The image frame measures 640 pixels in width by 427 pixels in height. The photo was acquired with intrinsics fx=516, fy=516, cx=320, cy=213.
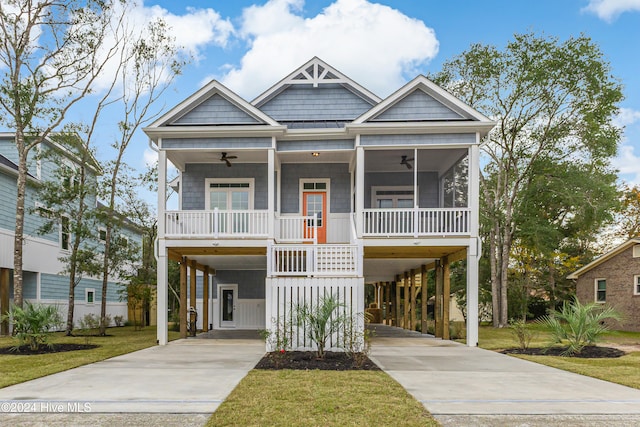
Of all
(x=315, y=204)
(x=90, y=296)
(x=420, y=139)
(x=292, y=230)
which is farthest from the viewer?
(x=90, y=296)

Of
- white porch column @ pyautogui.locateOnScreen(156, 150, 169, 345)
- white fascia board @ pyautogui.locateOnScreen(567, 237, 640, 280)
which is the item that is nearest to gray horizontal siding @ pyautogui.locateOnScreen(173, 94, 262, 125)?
white porch column @ pyautogui.locateOnScreen(156, 150, 169, 345)

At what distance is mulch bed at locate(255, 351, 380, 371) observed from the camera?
9.22 m

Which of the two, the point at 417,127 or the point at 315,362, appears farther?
the point at 417,127

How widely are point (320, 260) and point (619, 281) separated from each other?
17347mm

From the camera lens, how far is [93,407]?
6012mm

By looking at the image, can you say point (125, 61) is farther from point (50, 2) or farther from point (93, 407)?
point (93, 407)

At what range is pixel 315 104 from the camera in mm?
18000

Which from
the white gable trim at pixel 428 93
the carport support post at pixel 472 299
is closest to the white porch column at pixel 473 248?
the carport support post at pixel 472 299

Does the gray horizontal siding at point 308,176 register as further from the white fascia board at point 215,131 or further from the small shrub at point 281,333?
the small shrub at point 281,333

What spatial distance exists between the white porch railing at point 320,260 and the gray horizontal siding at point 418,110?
412 cm

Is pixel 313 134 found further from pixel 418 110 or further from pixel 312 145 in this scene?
pixel 418 110

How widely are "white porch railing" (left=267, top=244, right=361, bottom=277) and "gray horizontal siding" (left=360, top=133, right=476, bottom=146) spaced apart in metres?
3.17

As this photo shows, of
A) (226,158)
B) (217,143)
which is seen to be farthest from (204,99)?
(226,158)

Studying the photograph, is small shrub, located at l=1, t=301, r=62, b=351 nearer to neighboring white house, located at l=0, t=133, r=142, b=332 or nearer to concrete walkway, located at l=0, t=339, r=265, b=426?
concrete walkway, located at l=0, t=339, r=265, b=426
